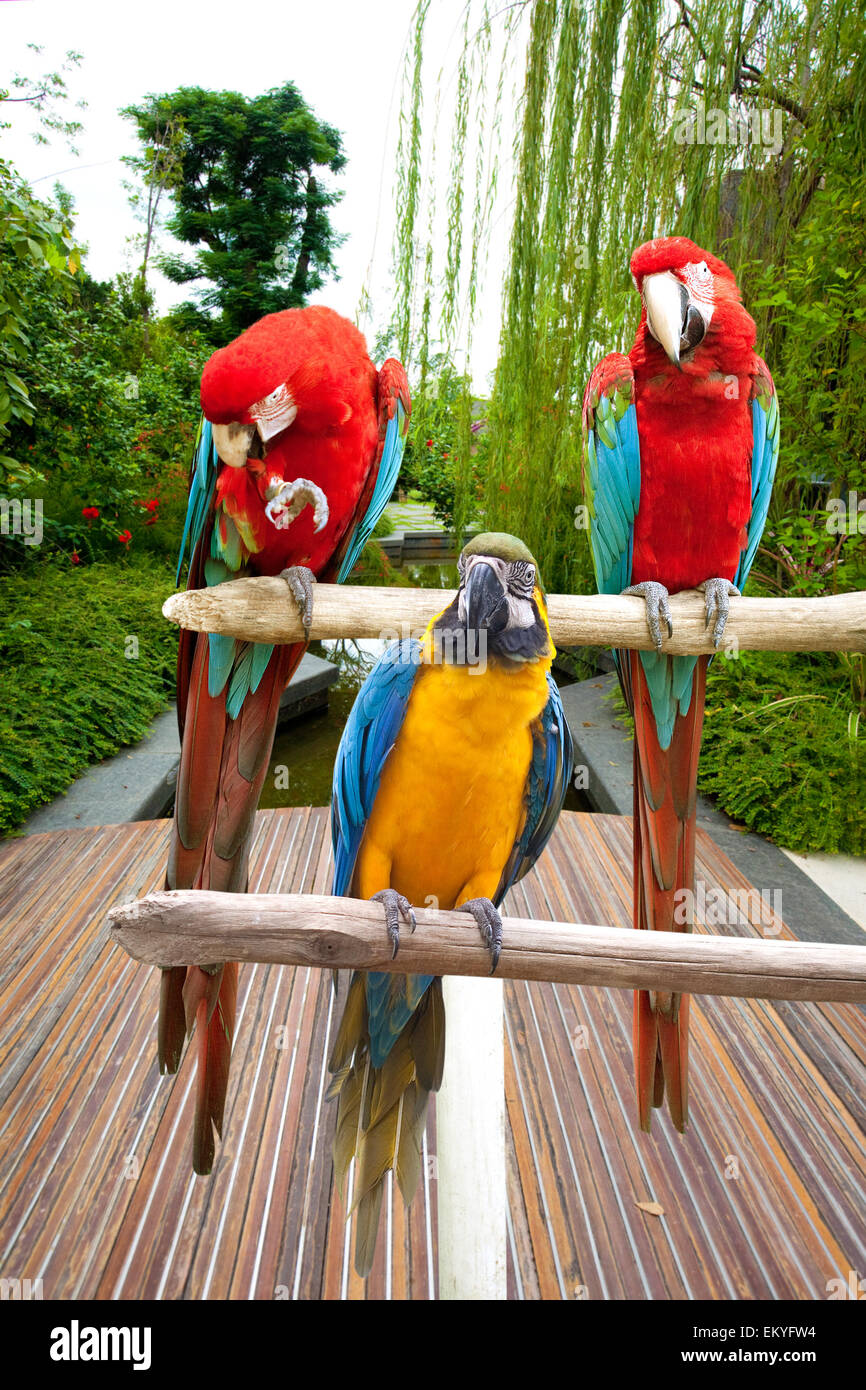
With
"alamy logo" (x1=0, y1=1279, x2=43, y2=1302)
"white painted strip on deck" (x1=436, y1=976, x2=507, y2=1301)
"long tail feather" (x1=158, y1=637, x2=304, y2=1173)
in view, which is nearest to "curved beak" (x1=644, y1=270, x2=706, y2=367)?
"long tail feather" (x1=158, y1=637, x2=304, y2=1173)

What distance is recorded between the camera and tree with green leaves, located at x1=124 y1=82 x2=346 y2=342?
353 inches

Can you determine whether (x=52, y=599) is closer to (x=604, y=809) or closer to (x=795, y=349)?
(x=604, y=809)

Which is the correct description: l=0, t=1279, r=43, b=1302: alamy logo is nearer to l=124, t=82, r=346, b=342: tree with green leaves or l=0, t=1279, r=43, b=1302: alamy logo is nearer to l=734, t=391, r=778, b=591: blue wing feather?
l=734, t=391, r=778, b=591: blue wing feather

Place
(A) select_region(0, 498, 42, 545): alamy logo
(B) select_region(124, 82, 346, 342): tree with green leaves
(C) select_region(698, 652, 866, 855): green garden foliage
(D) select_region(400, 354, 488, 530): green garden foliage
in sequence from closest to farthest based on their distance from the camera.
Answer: (D) select_region(400, 354, 488, 530): green garden foliage < (C) select_region(698, 652, 866, 855): green garden foliage < (A) select_region(0, 498, 42, 545): alamy logo < (B) select_region(124, 82, 346, 342): tree with green leaves

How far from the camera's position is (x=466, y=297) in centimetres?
213

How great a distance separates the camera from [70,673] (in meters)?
4.34

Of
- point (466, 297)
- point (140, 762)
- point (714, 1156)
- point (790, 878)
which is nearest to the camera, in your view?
point (714, 1156)

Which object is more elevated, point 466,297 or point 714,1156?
point 466,297

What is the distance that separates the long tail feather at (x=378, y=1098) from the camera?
4.33 feet

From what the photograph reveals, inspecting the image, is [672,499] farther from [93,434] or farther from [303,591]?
[93,434]

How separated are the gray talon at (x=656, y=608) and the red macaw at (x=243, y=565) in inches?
22.0

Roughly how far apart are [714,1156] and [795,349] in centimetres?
332
